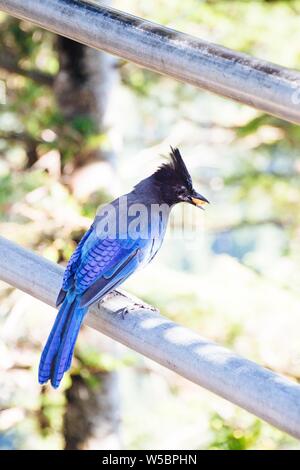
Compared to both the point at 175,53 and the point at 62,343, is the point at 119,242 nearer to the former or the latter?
the point at 62,343

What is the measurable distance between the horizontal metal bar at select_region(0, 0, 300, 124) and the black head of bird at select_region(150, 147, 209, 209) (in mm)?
897

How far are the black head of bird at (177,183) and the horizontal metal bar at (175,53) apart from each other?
897mm

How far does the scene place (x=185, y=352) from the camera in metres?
1.40

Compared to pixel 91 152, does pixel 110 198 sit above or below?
below

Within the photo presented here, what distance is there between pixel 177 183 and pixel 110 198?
1877 millimetres

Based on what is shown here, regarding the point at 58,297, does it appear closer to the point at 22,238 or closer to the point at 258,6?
the point at 22,238

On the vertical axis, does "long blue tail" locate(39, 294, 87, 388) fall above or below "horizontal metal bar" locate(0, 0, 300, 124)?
below

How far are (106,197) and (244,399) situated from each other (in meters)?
3.16

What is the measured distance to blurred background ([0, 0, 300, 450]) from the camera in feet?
13.6

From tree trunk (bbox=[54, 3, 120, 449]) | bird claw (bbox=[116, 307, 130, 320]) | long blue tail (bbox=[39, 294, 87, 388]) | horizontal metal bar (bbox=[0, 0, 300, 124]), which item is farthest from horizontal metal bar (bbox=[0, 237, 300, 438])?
tree trunk (bbox=[54, 3, 120, 449])

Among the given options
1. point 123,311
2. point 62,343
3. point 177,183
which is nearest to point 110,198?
point 177,183

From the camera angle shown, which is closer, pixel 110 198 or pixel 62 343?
pixel 62 343

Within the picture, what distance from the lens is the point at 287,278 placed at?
14.4 ft

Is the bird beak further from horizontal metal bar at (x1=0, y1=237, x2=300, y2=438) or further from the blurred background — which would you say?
the blurred background
